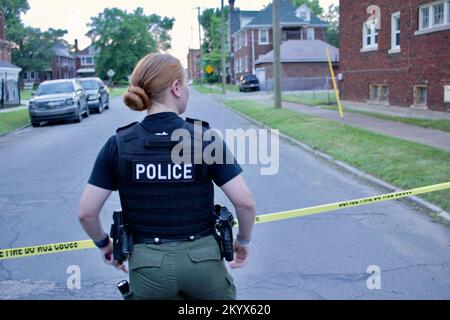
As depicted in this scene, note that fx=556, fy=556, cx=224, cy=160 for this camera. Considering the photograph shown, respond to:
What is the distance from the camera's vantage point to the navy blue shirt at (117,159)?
2.57 meters

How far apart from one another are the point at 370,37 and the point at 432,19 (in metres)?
5.89

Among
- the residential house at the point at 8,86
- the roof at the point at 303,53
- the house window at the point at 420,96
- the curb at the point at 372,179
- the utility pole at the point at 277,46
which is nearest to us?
the curb at the point at 372,179

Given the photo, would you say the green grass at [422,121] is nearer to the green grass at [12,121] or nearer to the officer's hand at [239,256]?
Answer: the officer's hand at [239,256]

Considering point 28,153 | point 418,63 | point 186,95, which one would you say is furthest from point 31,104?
point 186,95

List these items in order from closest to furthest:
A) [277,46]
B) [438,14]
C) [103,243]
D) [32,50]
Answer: [103,243]
[438,14]
[277,46]
[32,50]

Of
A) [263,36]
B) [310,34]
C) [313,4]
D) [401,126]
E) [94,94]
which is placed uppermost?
[313,4]

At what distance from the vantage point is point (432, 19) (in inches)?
803

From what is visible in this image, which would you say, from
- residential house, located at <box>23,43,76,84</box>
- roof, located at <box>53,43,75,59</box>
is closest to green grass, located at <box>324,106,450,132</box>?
residential house, located at <box>23,43,76,84</box>

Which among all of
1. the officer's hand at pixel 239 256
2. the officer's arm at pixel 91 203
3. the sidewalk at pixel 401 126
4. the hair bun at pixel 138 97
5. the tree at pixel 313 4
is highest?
the tree at pixel 313 4

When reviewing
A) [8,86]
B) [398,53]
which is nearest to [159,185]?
[398,53]

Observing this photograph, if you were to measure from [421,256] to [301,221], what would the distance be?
1.81 metres

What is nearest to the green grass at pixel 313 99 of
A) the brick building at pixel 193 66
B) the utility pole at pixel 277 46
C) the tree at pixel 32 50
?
the utility pole at pixel 277 46

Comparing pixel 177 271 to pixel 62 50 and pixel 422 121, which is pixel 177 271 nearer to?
pixel 422 121

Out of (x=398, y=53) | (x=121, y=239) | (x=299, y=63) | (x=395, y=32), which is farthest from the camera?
(x=299, y=63)
